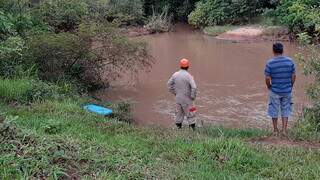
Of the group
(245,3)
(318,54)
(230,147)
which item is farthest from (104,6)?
(230,147)

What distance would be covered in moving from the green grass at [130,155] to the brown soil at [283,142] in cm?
65

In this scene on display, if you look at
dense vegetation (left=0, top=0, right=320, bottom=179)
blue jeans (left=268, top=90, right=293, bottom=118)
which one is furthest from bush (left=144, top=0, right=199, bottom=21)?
blue jeans (left=268, top=90, right=293, bottom=118)

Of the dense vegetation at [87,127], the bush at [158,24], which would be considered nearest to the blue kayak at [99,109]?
the dense vegetation at [87,127]

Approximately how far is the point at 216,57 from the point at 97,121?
14.9m

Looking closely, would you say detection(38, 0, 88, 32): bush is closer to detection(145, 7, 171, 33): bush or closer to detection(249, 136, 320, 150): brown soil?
detection(249, 136, 320, 150): brown soil

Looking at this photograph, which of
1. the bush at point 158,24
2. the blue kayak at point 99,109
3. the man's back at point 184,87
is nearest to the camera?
the man's back at point 184,87

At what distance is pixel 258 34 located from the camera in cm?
2939

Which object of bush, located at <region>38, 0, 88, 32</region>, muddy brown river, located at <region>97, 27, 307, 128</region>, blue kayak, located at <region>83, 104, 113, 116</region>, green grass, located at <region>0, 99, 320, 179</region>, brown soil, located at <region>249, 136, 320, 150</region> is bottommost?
muddy brown river, located at <region>97, 27, 307, 128</region>

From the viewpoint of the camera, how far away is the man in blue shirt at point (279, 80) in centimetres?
905

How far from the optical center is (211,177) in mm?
5852

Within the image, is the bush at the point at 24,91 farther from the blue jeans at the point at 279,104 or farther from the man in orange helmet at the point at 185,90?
the blue jeans at the point at 279,104

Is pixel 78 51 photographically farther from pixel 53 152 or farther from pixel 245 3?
pixel 245 3

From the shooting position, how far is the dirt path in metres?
29.1

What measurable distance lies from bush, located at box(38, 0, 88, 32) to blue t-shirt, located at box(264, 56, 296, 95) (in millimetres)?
10392
